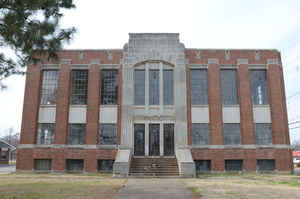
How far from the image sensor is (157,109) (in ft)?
76.9

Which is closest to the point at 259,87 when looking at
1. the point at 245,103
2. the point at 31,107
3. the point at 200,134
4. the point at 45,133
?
the point at 245,103

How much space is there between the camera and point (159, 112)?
23312mm

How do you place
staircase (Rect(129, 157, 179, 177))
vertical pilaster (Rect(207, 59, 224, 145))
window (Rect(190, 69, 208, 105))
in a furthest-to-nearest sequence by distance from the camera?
1. window (Rect(190, 69, 208, 105))
2. vertical pilaster (Rect(207, 59, 224, 145))
3. staircase (Rect(129, 157, 179, 177))

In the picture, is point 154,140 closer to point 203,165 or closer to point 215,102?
point 203,165

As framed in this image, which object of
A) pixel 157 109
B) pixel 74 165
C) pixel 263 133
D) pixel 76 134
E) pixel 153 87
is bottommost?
pixel 74 165

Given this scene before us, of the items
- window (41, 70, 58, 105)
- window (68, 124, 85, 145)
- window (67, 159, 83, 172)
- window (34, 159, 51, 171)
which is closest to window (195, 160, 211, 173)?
window (67, 159, 83, 172)

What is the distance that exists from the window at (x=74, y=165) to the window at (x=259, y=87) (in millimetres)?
16674

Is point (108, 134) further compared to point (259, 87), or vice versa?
point (259, 87)

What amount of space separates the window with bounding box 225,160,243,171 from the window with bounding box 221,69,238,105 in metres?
5.20

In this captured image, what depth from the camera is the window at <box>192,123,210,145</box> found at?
76.0 feet

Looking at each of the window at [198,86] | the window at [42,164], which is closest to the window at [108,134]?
the window at [42,164]

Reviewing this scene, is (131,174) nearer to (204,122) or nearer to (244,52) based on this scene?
(204,122)

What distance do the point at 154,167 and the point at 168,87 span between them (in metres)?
7.59

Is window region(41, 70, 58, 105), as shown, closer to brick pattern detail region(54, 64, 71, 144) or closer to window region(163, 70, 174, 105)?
brick pattern detail region(54, 64, 71, 144)
